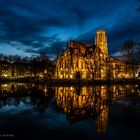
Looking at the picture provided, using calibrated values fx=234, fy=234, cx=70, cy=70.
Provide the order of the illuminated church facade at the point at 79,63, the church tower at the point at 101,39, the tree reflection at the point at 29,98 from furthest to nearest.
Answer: the church tower at the point at 101,39, the illuminated church facade at the point at 79,63, the tree reflection at the point at 29,98

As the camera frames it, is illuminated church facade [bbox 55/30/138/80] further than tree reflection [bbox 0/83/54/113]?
Yes

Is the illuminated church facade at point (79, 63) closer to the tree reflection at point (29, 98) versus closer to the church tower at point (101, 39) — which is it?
the church tower at point (101, 39)

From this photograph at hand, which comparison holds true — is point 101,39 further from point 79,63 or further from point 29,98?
point 29,98

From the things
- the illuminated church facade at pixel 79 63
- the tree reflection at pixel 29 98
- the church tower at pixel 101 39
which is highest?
the church tower at pixel 101 39

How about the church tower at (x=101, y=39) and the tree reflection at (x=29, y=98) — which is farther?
the church tower at (x=101, y=39)

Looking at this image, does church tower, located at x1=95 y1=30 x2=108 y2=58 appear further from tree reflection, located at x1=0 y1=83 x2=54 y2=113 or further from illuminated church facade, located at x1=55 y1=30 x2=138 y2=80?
tree reflection, located at x1=0 y1=83 x2=54 y2=113

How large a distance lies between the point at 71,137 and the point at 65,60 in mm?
118429

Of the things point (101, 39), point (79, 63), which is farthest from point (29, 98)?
point (101, 39)

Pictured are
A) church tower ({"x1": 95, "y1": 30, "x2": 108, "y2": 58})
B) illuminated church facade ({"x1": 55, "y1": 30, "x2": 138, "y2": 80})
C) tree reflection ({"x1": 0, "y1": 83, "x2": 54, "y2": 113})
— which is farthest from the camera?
church tower ({"x1": 95, "y1": 30, "x2": 108, "y2": 58})

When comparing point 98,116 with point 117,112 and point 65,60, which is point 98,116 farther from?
point 65,60

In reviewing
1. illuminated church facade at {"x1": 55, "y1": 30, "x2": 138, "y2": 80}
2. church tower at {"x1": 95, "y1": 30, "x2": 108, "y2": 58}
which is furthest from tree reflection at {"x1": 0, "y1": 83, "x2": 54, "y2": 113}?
church tower at {"x1": 95, "y1": 30, "x2": 108, "y2": 58}

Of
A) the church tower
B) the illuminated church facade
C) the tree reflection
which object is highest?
the church tower

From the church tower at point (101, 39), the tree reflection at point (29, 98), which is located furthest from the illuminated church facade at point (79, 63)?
the tree reflection at point (29, 98)

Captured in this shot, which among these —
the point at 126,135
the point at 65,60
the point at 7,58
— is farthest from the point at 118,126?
the point at 7,58
